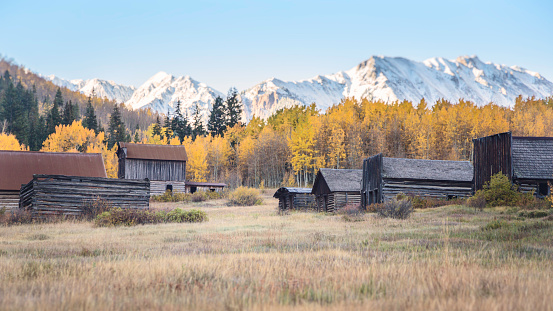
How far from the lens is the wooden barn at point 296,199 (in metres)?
44.3

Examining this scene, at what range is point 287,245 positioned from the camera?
1352 centimetres

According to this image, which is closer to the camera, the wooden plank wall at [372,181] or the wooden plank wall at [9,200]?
the wooden plank wall at [9,200]

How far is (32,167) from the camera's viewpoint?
3403cm

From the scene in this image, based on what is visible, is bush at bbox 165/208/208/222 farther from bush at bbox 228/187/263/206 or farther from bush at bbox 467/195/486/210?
bush at bbox 228/187/263/206

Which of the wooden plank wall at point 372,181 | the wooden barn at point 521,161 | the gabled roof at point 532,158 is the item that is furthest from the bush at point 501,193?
the wooden plank wall at point 372,181

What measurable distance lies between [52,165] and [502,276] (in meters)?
34.9

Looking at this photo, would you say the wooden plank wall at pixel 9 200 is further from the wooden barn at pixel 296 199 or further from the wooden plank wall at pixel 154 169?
the wooden plank wall at pixel 154 169

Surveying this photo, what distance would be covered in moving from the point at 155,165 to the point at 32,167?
27.7m

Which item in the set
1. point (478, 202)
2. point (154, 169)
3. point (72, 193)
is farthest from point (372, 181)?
point (154, 169)

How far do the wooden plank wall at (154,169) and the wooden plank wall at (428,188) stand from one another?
3430 cm

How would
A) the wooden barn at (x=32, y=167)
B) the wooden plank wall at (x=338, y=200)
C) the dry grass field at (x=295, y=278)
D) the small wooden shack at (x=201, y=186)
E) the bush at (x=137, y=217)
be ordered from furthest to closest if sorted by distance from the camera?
the small wooden shack at (x=201, y=186) → the wooden plank wall at (x=338, y=200) → the wooden barn at (x=32, y=167) → the bush at (x=137, y=217) → the dry grass field at (x=295, y=278)

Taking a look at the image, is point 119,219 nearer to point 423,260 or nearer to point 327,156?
point 423,260

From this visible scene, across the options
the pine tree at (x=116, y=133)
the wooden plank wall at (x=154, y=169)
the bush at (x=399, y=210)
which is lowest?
the bush at (x=399, y=210)

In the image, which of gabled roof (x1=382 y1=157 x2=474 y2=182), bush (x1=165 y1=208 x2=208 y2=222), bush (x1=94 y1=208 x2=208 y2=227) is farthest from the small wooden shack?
bush (x1=165 y1=208 x2=208 y2=222)
